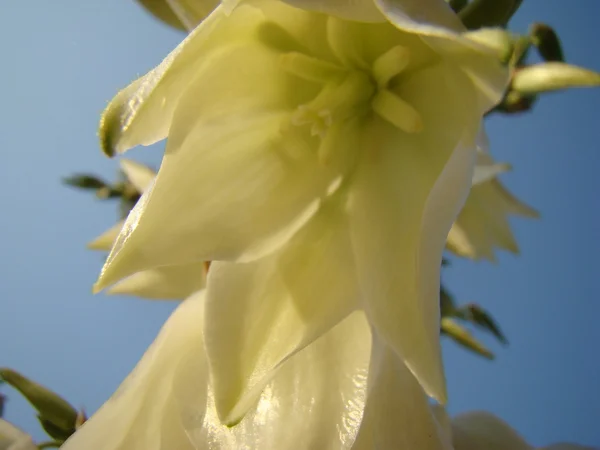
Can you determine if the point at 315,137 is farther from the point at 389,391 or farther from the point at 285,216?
the point at 389,391

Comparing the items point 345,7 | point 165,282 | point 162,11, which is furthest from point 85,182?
point 345,7

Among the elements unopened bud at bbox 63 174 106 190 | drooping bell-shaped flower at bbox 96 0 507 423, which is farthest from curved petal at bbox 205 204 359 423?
unopened bud at bbox 63 174 106 190

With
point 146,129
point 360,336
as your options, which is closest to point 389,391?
point 360,336

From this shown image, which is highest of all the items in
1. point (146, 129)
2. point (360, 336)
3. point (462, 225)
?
point (146, 129)

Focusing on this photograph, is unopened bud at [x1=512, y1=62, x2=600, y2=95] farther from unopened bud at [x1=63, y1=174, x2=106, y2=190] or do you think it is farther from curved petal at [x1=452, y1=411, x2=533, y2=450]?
unopened bud at [x1=63, y1=174, x2=106, y2=190]

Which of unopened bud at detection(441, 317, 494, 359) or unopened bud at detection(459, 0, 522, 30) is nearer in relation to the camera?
unopened bud at detection(459, 0, 522, 30)

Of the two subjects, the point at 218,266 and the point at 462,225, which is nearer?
the point at 218,266

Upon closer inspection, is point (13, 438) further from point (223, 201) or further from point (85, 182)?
point (85, 182)
